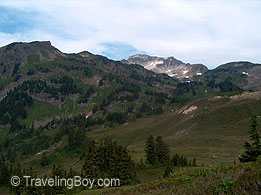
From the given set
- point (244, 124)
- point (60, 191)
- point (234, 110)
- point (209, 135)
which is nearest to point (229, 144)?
point (209, 135)

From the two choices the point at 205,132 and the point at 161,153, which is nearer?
the point at 161,153

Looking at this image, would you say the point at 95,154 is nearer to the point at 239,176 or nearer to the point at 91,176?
the point at 91,176

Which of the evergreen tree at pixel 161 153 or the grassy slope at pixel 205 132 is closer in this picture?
the evergreen tree at pixel 161 153

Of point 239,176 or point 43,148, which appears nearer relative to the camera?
point 239,176

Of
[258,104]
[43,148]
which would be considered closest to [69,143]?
[43,148]

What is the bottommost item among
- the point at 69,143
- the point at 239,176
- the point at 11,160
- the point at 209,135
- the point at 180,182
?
the point at 11,160

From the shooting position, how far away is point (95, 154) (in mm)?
63031

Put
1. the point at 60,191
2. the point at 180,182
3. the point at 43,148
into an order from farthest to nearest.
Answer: the point at 43,148
the point at 60,191
the point at 180,182

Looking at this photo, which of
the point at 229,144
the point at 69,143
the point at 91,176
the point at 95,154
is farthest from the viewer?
the point at 69,143

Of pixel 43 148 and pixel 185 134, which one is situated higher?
pixel 185 134

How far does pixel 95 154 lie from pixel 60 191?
14.9 metres

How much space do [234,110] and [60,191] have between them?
119367 millimetres

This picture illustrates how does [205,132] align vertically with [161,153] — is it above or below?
above

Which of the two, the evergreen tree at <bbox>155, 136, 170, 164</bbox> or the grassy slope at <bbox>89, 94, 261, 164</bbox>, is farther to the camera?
the grassy slope at <bbox>89, 94, 261, 164</bbox>
